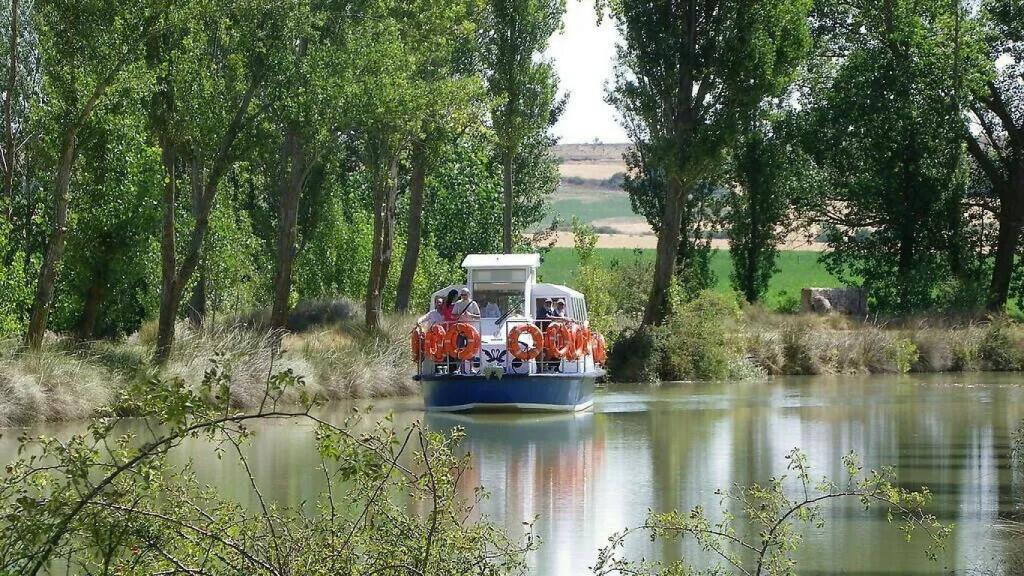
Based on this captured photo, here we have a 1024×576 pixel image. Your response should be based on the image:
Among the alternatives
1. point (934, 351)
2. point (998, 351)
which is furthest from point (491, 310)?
point (998, 351)

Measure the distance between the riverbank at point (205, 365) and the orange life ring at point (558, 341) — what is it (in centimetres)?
391

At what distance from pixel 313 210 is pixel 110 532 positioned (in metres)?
38.1

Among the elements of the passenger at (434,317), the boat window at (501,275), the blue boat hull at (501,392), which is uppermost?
the boat window at (501,275)

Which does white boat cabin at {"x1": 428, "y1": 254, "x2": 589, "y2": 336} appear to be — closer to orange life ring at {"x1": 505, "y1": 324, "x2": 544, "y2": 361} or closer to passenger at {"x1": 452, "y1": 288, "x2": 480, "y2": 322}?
passenger at {"x1": 452, "y1": 288, "x2": 480, "y2": 322}

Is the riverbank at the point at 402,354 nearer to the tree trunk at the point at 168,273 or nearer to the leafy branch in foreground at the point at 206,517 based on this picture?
the tree trunk at the point at 168,273

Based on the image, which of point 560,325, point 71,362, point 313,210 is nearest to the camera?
point 71,362

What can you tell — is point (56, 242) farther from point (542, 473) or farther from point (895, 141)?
point (895, 141)

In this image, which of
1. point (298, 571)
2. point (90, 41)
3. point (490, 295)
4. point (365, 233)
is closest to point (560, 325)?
point (490, 295)

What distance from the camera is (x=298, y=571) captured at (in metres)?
8.77

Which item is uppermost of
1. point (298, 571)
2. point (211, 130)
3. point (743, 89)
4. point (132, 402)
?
point (743, 89)

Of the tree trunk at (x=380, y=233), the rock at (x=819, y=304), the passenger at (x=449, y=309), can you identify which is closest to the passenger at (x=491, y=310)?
the passenger at (x=449, y=309)

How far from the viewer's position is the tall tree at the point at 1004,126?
46094 millimetres

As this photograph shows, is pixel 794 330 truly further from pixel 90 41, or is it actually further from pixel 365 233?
pixel 90 41

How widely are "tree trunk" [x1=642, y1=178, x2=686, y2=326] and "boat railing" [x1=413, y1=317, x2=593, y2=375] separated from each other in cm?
1039
